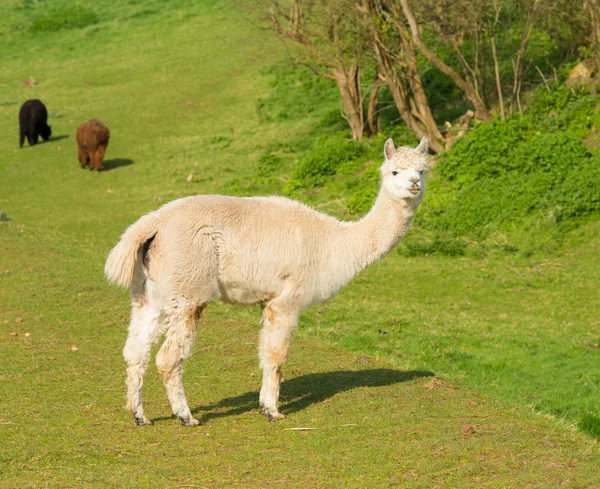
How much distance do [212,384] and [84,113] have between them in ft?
66.6

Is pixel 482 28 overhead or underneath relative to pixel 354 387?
overhead

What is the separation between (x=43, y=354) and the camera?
8.58m

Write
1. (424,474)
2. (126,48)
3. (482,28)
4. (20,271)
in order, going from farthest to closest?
(126,48) < (482,28) < (20,271) < (424,474)

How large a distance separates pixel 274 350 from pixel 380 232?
133 centimetres

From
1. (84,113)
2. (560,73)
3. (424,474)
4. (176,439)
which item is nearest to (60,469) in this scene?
(176,439)

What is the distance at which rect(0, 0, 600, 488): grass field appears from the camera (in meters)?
5.57

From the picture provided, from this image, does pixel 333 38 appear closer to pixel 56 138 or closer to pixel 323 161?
pixel 323 161

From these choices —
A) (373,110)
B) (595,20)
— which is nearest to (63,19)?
(373,110)

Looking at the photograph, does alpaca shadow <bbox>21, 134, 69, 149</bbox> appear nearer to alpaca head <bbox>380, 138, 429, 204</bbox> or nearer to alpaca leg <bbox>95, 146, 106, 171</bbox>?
alpaca leg <bbox>95, 146, 106, 171</bbox>

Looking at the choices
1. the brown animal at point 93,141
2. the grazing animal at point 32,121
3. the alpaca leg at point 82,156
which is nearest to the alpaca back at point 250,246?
the brown animal at point 93,141

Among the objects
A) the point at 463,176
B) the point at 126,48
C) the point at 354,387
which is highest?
the point at 126,48

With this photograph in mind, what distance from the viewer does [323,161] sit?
19.2m

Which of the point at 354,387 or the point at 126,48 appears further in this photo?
the point at 126,48

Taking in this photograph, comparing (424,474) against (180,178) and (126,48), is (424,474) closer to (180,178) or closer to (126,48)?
(180,178)
